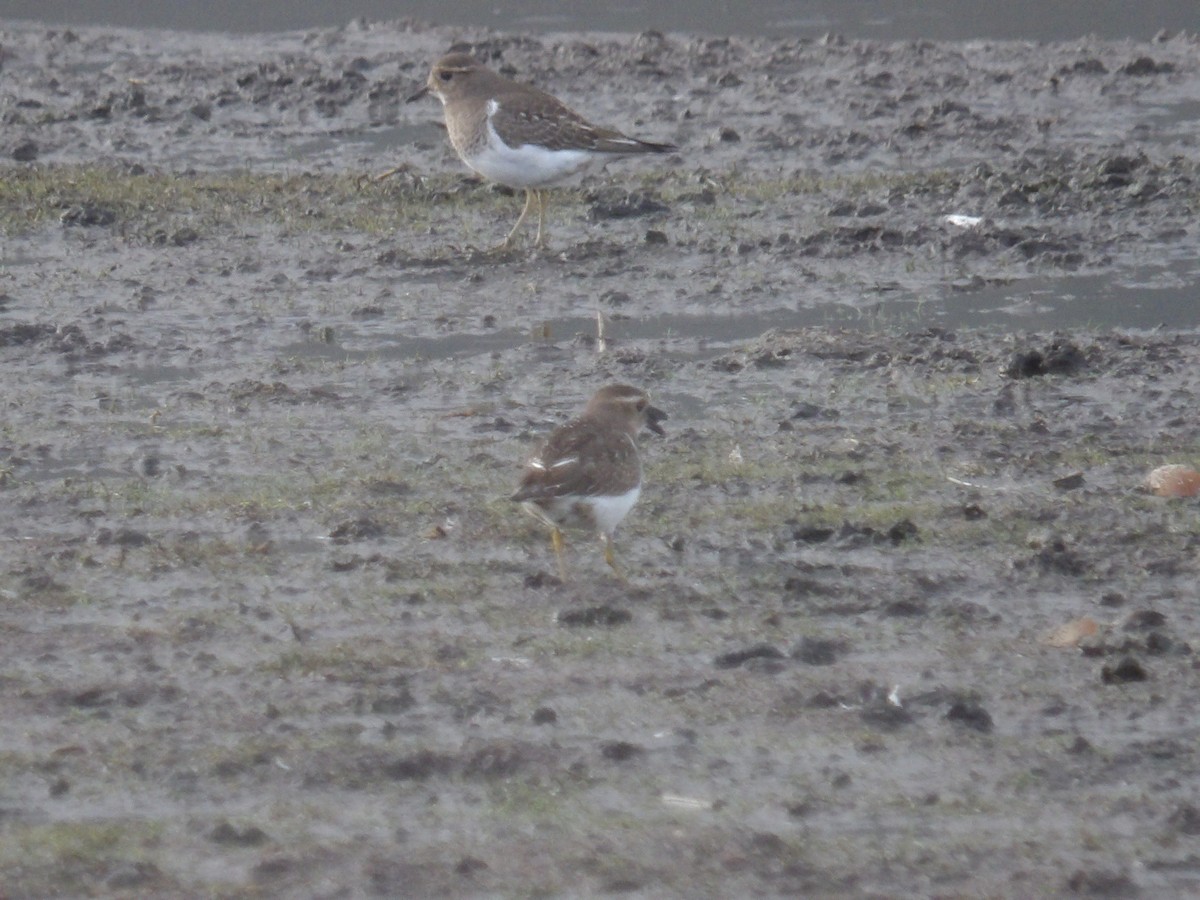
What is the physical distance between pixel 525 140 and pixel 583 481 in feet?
17.7

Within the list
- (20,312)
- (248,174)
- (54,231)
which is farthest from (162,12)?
(20,312)

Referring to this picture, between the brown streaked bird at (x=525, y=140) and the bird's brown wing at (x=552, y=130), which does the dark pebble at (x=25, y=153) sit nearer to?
the brown streaked bird at (x=525, y=140)

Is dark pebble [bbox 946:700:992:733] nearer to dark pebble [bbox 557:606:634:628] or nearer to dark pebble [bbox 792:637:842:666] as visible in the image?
dark pebble [bbox 792:637:842:666]

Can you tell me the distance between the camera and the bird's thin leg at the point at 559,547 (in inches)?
238

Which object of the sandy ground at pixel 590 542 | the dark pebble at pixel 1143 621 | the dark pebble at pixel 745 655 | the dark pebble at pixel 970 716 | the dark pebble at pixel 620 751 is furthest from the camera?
A: the dark pebble at pixel 1143 621

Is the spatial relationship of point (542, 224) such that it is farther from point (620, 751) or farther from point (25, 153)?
point (620, 751)

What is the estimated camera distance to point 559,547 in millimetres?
6184

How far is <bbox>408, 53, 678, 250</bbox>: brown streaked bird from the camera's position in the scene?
35.9ft

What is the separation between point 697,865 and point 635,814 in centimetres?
27

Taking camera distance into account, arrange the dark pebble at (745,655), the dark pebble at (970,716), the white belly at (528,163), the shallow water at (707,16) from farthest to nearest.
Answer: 1. the shallow water at (707,16)
2. the white belly at (528,163)
3. the dark pebble at (745,655)
4. the dark pebble at (970,716)

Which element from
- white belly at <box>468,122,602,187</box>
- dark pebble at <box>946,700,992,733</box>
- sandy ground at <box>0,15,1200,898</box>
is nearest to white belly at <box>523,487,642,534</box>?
sandy ground at <box>0,15,1200,898</box>

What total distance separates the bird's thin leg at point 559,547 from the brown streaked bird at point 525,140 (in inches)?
175

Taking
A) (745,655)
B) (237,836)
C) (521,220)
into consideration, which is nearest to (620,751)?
(745,655)

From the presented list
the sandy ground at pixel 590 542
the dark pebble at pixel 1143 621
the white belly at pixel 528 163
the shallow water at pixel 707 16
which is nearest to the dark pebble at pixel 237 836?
the sandy ground at pixel 590 542
